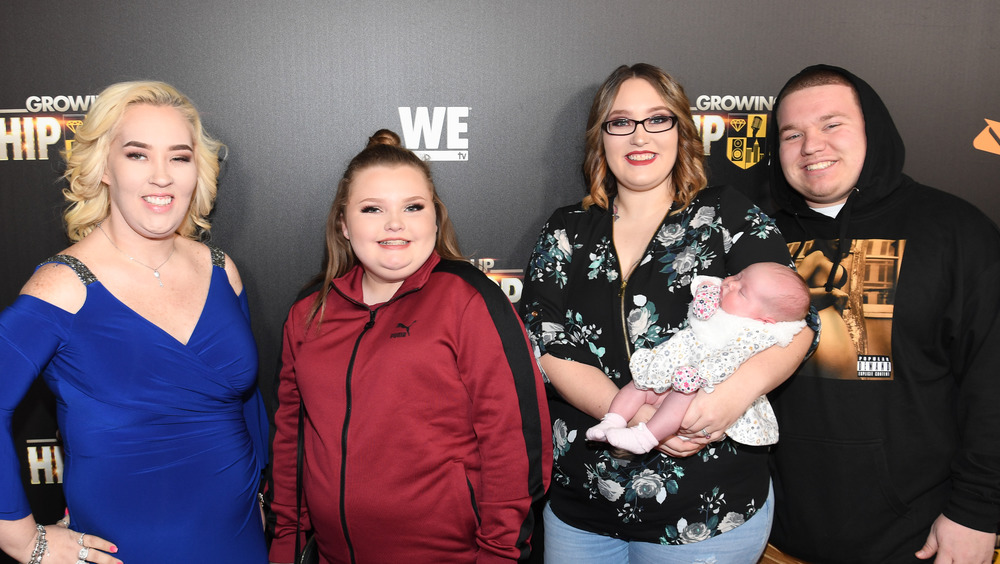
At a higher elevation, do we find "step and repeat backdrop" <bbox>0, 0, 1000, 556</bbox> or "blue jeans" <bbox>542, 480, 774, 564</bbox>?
"step and repeat backdrop" <bbox>0, 0, 1000, 556</bbox>

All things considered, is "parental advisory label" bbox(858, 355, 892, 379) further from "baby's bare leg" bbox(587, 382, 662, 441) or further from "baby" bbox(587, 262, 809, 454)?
"baby's bare leg" bbox(587, 382, 662, 441)

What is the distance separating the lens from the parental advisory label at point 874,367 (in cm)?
164

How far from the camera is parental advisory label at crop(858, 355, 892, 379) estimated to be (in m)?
1.64

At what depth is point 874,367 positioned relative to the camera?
1647mm

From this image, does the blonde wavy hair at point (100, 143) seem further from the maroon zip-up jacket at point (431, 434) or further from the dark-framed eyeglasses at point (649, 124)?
the dark-framed eyeglasses at point (649, 124)

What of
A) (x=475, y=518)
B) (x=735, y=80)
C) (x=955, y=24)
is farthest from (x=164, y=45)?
(x=955, y=24)

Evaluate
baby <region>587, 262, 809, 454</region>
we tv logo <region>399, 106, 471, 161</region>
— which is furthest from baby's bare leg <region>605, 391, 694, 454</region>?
we tv logo <region>399, 106, 471, 161</region>

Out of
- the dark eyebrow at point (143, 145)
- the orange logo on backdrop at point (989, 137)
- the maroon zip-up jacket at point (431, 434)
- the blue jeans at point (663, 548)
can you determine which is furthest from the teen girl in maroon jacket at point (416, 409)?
the orange logo on backdrop at point (989, 137)

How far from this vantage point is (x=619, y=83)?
1.67 meters

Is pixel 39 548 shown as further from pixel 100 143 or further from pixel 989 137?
pixel 989 137

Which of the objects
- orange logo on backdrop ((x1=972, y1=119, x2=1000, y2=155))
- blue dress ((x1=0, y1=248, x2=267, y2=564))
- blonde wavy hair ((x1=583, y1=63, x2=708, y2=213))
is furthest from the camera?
orange logo on backdrop ((x1=972, y1=119, x2=1000, y2=155))

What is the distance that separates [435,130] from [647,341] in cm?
109

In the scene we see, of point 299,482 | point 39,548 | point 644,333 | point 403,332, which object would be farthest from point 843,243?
point 39,548

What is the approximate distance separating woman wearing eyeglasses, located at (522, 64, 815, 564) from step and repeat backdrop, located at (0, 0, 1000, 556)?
487 mm
